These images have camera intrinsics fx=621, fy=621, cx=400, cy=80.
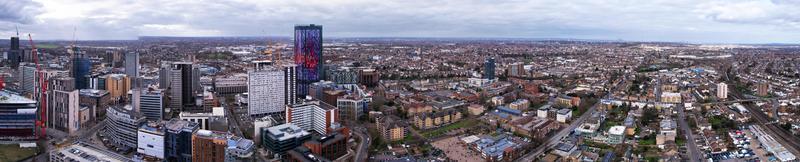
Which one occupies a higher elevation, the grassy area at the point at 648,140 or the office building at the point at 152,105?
the office building at the point at 152,105

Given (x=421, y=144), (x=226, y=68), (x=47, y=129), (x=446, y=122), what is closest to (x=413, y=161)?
(x=421, y=144)

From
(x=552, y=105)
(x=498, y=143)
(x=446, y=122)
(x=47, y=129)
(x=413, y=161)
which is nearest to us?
(x=413, y=161)

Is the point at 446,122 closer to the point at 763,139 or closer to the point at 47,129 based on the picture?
the point at 763,139

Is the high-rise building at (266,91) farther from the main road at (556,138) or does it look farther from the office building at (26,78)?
the office building at (26,78)

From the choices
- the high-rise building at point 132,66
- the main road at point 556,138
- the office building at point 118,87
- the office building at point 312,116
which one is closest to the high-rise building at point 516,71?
the main road at point 556,138

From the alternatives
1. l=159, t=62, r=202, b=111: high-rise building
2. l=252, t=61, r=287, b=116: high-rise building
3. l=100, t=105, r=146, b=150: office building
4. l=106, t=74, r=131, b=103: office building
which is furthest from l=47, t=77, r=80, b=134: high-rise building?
l=106, t=74, r=131, b=103: office building

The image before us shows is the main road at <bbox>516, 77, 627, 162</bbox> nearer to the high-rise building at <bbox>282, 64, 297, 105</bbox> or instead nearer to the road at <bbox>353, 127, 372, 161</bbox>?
the road at <bbox>353, 127, 372, 161</bbox>

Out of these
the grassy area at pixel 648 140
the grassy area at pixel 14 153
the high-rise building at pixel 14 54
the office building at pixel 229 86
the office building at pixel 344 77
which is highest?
the high-rise building at pixel 14 54

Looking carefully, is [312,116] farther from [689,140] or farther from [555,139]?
[689,140]
